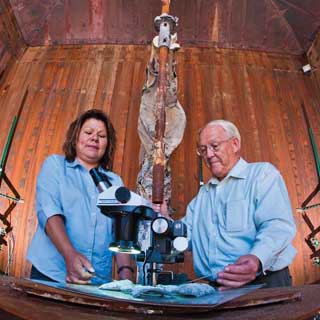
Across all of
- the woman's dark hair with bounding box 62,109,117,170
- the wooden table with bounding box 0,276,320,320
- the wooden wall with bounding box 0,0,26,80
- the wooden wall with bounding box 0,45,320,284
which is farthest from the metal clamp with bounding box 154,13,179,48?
the wooden wall with bounding box 0,0,26,80

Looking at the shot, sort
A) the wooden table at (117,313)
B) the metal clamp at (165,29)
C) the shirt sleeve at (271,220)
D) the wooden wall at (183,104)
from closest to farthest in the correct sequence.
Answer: the wooden table at (117,313)
the shirt sleeve at (271,220)
the metal clamp at (165,29)
the wooden wall at (183,104)

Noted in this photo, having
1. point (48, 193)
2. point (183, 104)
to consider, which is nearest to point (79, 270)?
point (48, 193)

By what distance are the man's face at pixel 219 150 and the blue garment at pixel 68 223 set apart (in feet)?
1.34

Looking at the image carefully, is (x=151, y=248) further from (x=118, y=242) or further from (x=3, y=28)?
(x=3, y=28)

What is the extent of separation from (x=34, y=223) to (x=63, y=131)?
0.72 m

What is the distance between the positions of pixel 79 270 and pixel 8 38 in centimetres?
282

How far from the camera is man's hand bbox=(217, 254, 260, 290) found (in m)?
0.86

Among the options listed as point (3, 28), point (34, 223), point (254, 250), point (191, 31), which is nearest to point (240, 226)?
point (254, 250)

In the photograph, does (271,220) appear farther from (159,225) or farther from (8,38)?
(8,38)

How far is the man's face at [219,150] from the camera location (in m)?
1.31

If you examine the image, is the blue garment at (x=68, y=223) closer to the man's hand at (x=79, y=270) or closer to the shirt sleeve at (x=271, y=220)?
the man's hand at (x=79, y=270)

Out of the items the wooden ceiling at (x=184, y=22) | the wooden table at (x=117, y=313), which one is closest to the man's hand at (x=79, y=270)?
the wooden table at (x=117, y=313)

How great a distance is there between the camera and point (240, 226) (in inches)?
45.0

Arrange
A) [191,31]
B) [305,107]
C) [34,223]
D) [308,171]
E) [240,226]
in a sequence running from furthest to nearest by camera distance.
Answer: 1. [191,31]
2. [305,107]
3. [308,171]
4. [34,223]
5. [240,226]
